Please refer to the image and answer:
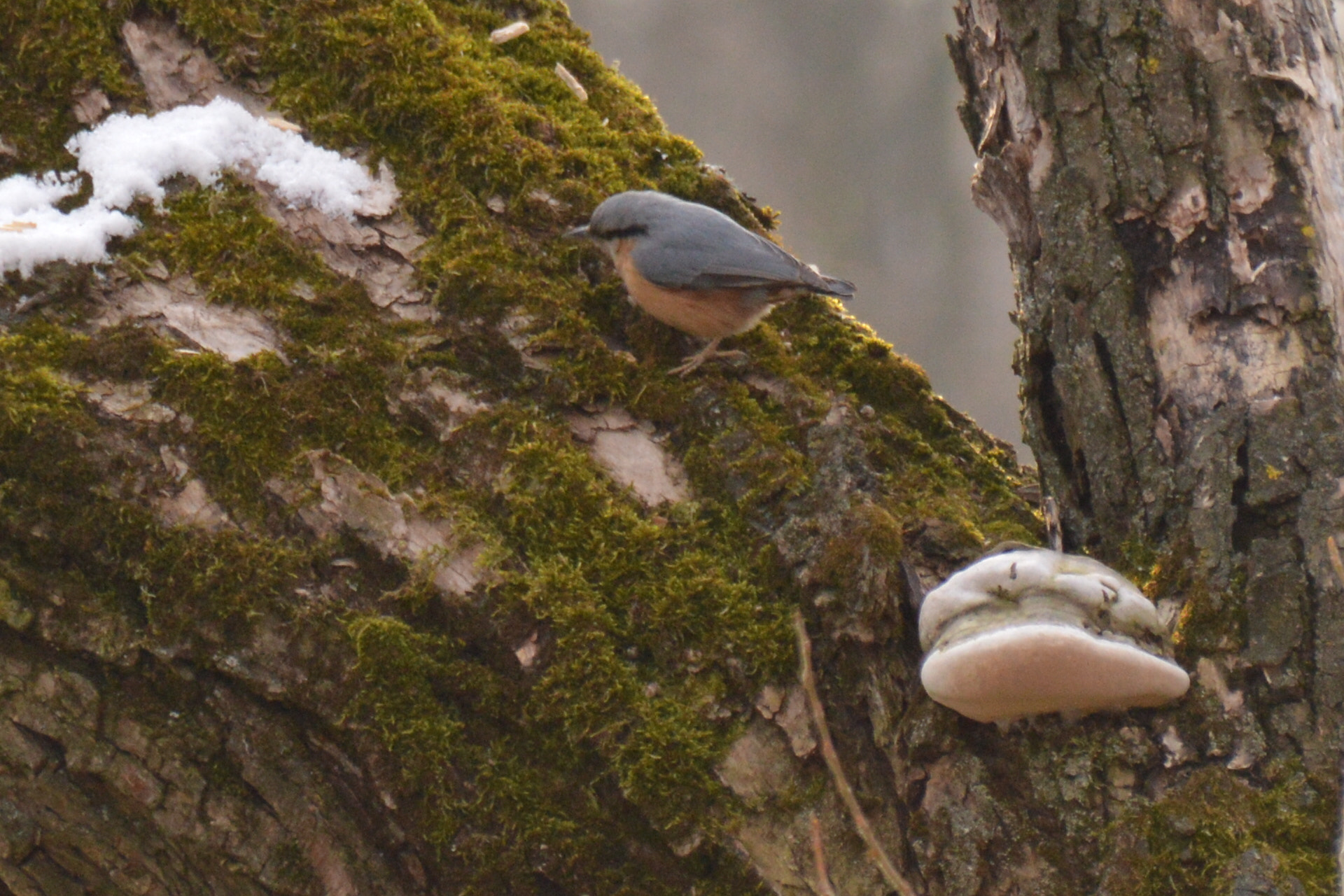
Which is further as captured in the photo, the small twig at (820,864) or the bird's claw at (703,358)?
the bird's claw at (703,358)

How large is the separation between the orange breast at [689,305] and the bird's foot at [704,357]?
0.06m

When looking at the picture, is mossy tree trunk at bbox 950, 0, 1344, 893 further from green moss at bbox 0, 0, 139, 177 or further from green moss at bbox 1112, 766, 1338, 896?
green moss at bbox 0, 0, 139, 177

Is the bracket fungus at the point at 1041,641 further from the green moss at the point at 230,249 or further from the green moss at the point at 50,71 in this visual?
the green moss at the point at 50,71

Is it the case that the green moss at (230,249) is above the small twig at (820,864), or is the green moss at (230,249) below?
above

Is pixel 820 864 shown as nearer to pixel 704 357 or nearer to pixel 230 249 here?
pixel 704 357

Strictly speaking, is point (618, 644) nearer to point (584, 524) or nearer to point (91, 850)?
point (584, 524)

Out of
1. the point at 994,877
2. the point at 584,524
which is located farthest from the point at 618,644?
the point at 994,877

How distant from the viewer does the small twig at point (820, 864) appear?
187 centimetres

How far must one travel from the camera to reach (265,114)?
264 centimetres

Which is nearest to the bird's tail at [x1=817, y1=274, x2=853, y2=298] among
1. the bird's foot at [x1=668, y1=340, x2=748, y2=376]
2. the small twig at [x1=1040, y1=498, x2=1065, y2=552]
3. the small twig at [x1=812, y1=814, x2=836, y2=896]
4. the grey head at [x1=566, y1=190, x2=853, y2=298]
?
the grey head at [x1=566, y1=190, x2=853, y2=298]

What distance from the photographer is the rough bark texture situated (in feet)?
6.24

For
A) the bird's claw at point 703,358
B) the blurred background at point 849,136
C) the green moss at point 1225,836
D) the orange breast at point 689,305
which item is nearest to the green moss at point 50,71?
the orange breast at point 689,305

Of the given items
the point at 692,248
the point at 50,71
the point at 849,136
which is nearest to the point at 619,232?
the point at 692,248

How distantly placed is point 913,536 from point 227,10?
6.92ft
